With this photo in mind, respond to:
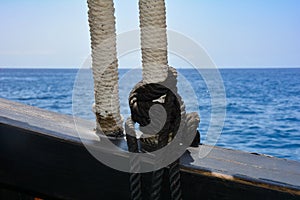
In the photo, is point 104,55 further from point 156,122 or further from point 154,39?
point 156,122

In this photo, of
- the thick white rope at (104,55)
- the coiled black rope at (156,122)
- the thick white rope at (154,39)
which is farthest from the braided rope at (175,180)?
the thick white rope at (104,55)

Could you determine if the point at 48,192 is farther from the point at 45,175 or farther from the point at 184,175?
the point at 184,175

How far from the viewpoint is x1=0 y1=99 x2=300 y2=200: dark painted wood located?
831mm

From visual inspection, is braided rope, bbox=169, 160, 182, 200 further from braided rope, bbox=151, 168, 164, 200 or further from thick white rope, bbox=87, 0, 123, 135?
thick white rope, bbox=87, 0, 123, 135

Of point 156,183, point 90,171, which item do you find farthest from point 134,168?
point 90,171

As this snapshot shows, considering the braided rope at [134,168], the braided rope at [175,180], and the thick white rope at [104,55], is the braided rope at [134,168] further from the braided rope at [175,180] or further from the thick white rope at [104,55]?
the thick white rope at [104,55]

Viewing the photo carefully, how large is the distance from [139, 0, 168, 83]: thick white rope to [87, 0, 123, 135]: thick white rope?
0.18 meters

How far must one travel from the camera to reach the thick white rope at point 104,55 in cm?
114

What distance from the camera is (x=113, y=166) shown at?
3.10 feet

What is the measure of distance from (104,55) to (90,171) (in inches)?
12.8

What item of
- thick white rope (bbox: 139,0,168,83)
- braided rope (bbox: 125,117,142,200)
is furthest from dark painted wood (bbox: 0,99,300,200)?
thick white rope (bbox: 139,0,168,83)

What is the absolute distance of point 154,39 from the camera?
38.7 inches

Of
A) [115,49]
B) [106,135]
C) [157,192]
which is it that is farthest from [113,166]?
[115,49]

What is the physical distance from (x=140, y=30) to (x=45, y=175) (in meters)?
0.43
